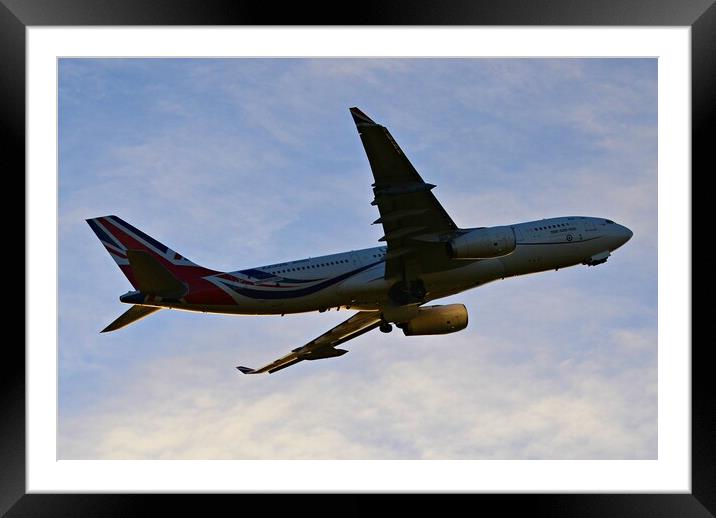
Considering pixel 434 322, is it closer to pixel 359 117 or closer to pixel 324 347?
pixel 324 347

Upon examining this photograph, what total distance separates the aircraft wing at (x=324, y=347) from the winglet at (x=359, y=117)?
12235 mm

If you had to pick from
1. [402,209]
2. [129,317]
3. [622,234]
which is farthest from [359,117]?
[622,234]

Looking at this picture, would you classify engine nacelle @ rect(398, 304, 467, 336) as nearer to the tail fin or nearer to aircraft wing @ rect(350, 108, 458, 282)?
aircraft wing @ rect(350, 108, 458, 282)

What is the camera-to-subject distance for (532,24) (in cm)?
2136

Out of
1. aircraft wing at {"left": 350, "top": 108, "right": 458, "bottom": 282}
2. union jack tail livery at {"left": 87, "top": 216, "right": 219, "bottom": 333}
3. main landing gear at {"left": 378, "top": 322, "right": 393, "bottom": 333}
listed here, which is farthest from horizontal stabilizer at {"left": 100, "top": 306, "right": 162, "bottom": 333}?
main landing gear at {"left": 378, "top": 322, "right": 393, "bottom": 333}

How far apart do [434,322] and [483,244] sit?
682 cm

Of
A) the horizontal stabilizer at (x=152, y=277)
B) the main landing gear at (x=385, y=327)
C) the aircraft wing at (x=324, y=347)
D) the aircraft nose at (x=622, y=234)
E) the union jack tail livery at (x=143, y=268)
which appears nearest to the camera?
the horizontal stabilizer at (x=152, y=277)

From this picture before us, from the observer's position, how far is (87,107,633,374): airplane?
1272 inches

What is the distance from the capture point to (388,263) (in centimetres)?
3559

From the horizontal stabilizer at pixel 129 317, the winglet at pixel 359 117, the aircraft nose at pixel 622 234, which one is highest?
the winglet at pixel 359 117

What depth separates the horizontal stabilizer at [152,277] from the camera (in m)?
31.3

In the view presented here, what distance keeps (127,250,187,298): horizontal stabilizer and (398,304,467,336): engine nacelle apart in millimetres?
10576

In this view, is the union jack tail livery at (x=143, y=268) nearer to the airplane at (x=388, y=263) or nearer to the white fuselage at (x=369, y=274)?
the airplane at (x=388, y=263)

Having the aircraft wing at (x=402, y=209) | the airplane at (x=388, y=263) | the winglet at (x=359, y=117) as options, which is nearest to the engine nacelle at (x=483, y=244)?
the airplane at (x=388, y=263)
